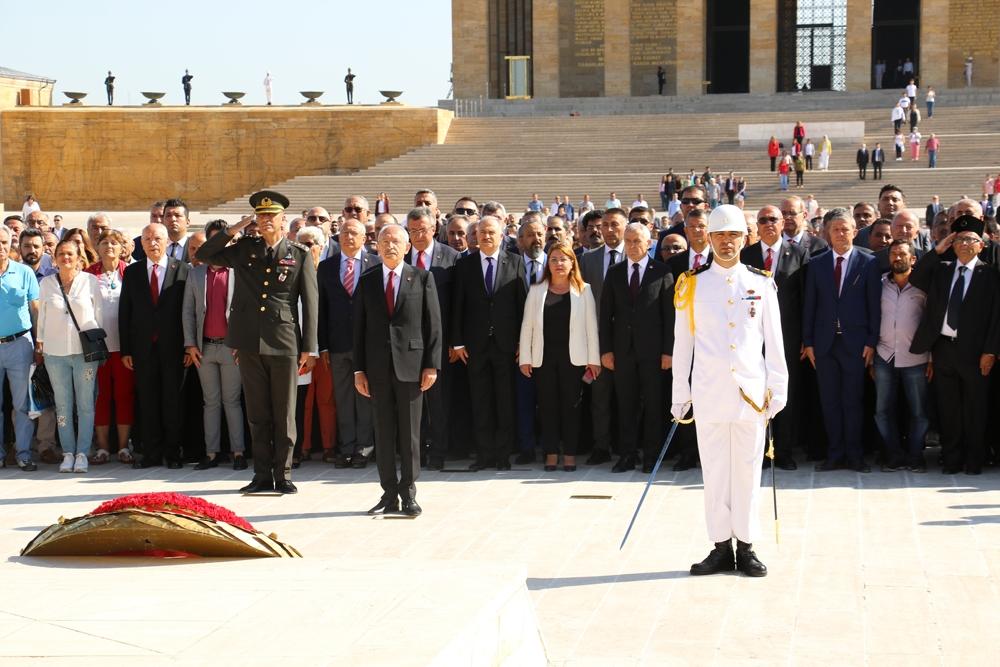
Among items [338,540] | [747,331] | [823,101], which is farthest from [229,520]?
[823,101]

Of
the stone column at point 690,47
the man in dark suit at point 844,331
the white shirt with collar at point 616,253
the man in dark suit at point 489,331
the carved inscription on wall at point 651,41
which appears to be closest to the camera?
the man in dark suit at point 844,331

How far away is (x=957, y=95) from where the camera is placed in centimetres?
4331

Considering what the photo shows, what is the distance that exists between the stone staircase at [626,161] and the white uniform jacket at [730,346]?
2524 centimetres

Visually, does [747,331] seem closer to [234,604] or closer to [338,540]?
[338,540]

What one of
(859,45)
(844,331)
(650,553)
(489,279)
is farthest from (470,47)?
(650,553)

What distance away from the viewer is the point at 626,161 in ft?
126

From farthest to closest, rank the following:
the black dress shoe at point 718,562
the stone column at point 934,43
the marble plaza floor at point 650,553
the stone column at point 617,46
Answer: the stone column at point 617,46 < the stone column at point 934,43 < the black dress shoe at point 718,562 < the marble plaza floor at point 650,553

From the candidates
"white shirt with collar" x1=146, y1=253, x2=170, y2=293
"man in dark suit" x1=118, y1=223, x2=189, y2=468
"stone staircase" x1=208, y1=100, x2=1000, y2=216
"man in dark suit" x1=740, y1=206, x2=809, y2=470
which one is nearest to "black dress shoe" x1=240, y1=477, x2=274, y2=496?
"man in dark suit" x1=118, y1=223, x2=189, y2=468

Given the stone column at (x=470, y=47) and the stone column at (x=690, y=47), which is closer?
the stone column at (x=690, y=47)

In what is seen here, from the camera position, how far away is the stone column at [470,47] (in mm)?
49656

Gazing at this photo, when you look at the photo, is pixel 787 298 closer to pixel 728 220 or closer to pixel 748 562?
pixel 728 220

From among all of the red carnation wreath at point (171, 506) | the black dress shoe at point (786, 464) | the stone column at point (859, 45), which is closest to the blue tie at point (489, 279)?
the black dress shoe at point (786, 464)

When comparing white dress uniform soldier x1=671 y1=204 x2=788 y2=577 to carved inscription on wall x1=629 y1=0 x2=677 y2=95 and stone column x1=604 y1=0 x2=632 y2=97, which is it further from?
carved inscription on wall x1=629 y1=0 x2=677 y2=95

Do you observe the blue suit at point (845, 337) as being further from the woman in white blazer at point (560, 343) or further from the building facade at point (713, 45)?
the building facade at point (713, 45)
